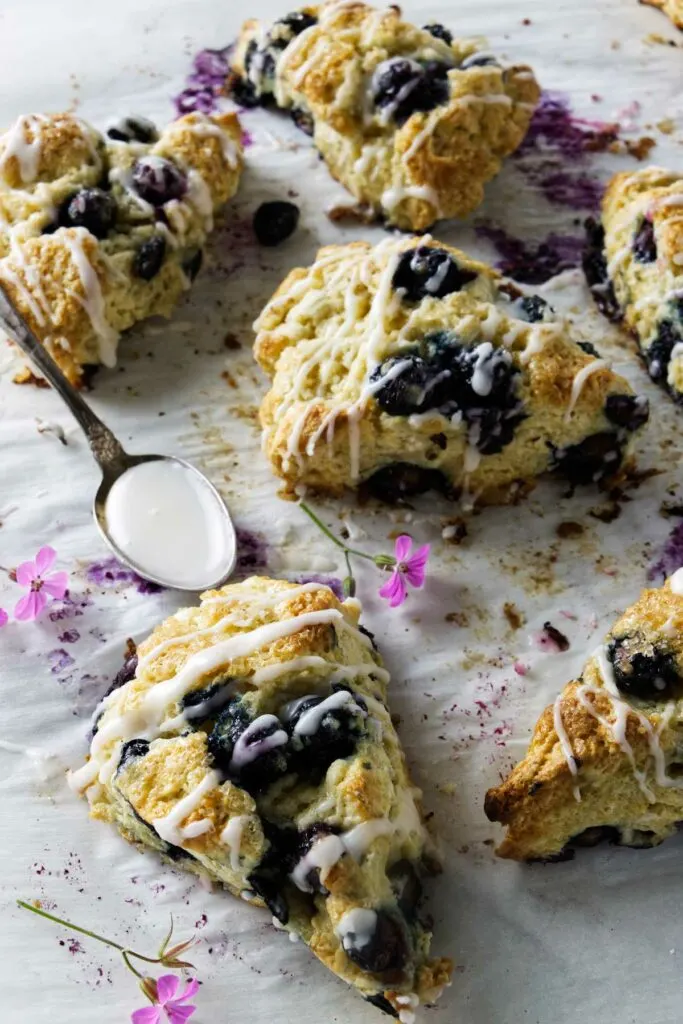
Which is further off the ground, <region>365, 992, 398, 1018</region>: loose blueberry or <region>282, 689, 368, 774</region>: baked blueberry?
<region>282, 689, 368, 774</region>: baked blueberry

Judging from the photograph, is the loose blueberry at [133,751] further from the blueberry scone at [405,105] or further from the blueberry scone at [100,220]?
the blueberry scone at [405,105]

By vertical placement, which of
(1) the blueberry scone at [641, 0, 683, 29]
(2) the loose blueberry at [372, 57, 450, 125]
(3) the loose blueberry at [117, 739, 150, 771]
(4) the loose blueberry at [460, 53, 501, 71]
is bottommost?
(3) the loose blueberry at [117, 739, 150, 771]

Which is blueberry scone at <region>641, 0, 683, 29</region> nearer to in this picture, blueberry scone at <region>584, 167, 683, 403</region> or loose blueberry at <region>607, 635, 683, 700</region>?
blueberry scone at <region>584, 167, 683, 403</region>

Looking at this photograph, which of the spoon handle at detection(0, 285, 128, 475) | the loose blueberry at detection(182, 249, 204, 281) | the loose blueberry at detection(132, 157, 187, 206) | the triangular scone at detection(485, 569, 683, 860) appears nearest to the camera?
the triangular scone at detection(485, 569, 683, 860)

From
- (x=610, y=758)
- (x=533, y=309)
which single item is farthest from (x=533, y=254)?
(x=610, y=758)

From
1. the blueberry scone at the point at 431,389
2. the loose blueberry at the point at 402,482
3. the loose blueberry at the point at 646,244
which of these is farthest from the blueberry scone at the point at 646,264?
the loose blueberry at the point at 402,482

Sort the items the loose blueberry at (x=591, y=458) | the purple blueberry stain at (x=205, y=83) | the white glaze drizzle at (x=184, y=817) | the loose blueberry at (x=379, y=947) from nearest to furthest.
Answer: the loose blueberry at (x=379, y=947)
the white glaze drizzle at (x=184, y=817)
the loose blueberry at (x=591, y=458)
the purple blueberry stain at (x=205, y=83)

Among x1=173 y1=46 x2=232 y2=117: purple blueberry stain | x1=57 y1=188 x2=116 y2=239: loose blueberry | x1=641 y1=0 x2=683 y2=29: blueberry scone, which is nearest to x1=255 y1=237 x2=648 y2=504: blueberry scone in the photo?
x1=57 y1=188 x2=116 y2=239: loose blueberry
